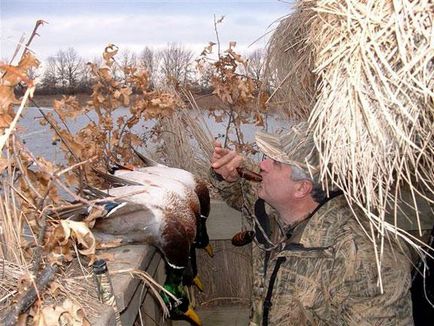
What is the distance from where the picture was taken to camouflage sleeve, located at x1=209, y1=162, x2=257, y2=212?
4.00 meters

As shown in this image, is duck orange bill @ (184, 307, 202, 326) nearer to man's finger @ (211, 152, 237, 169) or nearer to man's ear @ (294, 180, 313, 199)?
man's finger @ (211, 152, 237, 169)

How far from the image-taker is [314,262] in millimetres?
2945

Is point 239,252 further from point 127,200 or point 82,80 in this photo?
point 127,200

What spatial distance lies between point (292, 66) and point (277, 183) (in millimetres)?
588

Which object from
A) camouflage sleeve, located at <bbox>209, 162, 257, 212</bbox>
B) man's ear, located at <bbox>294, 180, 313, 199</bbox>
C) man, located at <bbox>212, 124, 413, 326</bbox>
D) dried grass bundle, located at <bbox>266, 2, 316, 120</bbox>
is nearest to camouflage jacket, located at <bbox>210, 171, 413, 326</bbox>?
man, located at <bbox>212, 124, 413, 326</bbox>

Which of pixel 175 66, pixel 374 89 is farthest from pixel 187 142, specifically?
pixel 374 89

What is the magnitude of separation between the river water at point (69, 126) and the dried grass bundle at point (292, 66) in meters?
0.55

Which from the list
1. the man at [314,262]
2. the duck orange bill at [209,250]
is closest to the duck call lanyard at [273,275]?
the man at [314,262]

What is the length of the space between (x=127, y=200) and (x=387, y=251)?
1188mm

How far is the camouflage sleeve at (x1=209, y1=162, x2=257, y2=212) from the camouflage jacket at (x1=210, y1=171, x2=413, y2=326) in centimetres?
86

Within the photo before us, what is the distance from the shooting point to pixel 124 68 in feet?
14.4

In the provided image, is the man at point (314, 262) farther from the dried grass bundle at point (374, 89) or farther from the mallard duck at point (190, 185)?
the dried grass bundle at point (374, 89)

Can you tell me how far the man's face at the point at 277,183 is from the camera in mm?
3135

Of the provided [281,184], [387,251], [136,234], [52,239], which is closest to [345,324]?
[387,251]
